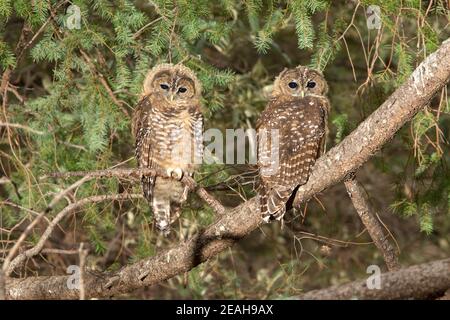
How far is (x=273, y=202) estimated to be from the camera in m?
4.16

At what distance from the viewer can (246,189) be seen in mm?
5051

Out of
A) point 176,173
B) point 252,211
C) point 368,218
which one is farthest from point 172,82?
point 368,218

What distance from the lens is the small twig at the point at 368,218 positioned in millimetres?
4027

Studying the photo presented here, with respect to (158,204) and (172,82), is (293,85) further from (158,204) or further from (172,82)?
(158,204)

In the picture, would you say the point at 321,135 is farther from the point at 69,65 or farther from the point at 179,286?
the point at 179,286

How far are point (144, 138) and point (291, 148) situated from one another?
0.91 metres

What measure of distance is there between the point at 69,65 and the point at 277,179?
1.34 meters

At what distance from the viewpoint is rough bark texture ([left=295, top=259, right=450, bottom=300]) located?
272 centimetres

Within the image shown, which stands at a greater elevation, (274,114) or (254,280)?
(274,114)

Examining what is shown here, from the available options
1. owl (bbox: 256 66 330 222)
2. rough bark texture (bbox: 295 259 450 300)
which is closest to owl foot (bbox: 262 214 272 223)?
owl (bbox: 256 66 330 222)

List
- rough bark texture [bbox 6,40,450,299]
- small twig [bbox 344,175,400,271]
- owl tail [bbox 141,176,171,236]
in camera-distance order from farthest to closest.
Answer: owl tail [bbox 141,176,171,236] < small twig [bbox 344,175,400,271] < rough bark texture [bbox 6,40,450,299]

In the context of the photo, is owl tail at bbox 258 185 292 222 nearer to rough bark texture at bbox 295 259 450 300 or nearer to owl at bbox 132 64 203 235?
owl at bbox 132 64 203 235
